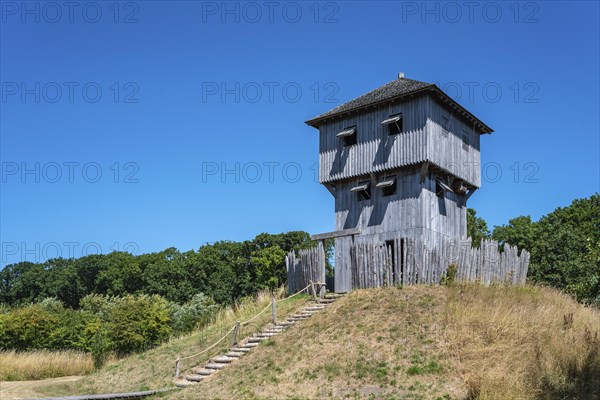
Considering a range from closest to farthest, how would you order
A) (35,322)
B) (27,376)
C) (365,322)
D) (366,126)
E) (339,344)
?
(339,344) → (365,322) → (27,376) → (366,126) → (35,322)

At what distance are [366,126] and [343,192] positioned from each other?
331 cm

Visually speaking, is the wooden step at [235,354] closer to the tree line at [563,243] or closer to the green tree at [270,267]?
the tree line at [563,243]

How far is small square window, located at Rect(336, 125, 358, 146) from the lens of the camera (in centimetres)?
2878

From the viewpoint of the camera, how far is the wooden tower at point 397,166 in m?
26.5

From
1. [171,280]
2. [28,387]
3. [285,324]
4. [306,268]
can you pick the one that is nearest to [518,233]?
[306,268]

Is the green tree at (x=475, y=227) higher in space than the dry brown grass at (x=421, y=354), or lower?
higher

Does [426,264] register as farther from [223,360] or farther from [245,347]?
[223,360]

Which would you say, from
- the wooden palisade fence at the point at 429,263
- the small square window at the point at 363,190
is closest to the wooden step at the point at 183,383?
the wooden palisade fence at the point at 429,263

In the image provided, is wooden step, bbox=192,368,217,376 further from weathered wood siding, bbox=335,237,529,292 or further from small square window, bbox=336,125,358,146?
small square window, bbox=336,125,358,146

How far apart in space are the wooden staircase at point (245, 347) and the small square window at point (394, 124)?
7.88m

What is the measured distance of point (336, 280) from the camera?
2684 centimetres

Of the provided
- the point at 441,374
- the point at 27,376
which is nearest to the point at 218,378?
the point at 441,374

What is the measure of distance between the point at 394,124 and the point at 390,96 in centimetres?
133

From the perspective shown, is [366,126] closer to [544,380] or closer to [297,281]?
[297,281]
